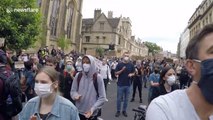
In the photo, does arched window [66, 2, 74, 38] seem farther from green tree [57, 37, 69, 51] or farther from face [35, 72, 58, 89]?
face [35, 72, 58, 89]

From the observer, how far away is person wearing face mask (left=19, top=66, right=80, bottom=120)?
3117 mm

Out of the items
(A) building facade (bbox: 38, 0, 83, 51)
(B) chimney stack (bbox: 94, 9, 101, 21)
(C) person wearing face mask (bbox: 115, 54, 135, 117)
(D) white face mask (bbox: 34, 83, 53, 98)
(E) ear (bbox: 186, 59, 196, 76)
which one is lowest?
(C) person wearing face mask (bbox: 115, 54, 135, 117)

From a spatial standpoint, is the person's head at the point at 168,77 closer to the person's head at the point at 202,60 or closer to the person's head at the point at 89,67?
the person's head at the point at 89,67

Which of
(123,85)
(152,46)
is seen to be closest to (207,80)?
(123,85)

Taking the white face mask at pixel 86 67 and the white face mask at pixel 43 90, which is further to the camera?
the white face mask at pixel 86 67

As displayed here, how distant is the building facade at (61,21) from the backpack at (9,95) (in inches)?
1406

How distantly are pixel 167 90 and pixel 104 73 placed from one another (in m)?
8.66

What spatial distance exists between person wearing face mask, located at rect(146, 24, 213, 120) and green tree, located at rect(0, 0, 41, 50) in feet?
75.2

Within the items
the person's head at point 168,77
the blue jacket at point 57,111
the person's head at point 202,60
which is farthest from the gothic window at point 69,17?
the person's head at point 202,60

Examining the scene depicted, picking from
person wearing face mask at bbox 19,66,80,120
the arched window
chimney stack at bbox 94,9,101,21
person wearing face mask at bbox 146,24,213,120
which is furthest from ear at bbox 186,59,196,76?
chimney stack at bbox 94,9,101,21

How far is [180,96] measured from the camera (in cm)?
171

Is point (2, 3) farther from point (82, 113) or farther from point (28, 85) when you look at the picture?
point (82, 113)

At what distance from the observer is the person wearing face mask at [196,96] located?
1.60 m

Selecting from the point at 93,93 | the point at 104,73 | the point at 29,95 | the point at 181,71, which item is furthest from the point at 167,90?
the point at 181,71
